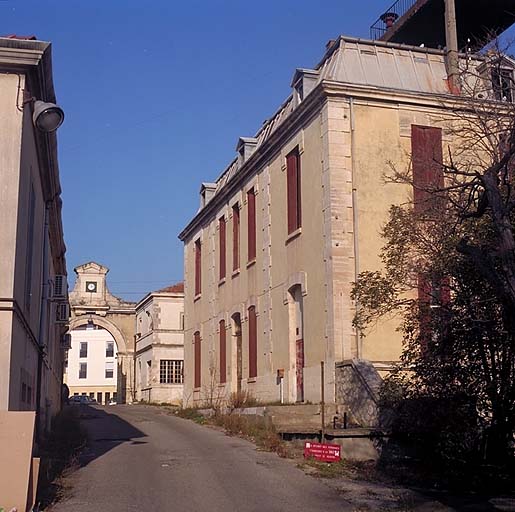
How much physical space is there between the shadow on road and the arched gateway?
2809 centimetres

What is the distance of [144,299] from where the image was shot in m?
51.6

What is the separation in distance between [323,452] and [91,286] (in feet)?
138

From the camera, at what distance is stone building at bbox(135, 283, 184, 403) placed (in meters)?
48.4

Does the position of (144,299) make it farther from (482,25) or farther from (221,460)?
(221,460)

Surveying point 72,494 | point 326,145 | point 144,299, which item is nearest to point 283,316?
point 326,145

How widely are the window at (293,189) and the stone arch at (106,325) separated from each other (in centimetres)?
3361

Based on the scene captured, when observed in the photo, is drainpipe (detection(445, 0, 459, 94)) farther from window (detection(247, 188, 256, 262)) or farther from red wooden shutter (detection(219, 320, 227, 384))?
red wooden shutter (detection(219, 320, 227, 384))

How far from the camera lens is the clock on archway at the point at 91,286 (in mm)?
54825

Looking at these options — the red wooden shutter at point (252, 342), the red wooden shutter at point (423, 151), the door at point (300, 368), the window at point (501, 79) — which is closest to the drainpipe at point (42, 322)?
the door at point (300, 368)

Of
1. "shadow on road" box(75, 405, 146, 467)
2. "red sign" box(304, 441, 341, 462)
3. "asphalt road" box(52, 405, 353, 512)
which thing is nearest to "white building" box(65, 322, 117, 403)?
"shadow on road" box(75, 405, 146, 467)

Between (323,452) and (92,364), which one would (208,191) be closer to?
(323,452)

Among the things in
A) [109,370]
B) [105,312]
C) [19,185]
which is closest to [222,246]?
[19,185]

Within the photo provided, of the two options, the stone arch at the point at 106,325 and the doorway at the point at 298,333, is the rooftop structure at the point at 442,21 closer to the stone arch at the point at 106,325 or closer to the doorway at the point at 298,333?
the doorway at the point at 298,333

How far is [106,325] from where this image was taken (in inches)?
2148
